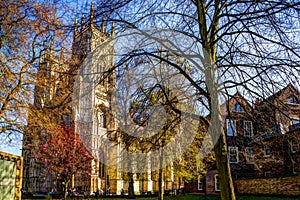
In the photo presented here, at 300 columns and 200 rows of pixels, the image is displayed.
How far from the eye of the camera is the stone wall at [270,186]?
53.4ft

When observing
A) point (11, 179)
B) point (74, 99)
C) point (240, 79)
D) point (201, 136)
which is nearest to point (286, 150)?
point (240, 79)

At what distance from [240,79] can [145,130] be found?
11.4 feet

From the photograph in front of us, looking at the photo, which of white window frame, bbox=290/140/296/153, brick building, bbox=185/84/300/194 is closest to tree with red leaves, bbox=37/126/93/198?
brick building, bbox=185/84/300/194

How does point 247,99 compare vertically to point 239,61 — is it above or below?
below

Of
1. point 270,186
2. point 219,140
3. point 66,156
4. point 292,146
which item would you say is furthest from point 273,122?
point 66,156

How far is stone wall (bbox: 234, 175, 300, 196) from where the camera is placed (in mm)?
16281

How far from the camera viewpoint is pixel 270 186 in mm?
18031

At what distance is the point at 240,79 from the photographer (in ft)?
20.6

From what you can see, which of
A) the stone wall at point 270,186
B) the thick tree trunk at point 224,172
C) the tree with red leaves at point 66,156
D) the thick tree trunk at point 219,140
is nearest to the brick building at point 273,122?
the thick tree trunk at point 219,140

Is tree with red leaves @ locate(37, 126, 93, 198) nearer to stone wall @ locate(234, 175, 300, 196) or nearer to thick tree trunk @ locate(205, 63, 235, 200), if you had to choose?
stone wall @ locate(234, 175, 300, 196)

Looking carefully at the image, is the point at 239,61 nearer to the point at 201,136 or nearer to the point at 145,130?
the point at 145,130

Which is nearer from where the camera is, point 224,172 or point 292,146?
point 224,172

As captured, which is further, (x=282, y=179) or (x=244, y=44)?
(x=282, y=179)

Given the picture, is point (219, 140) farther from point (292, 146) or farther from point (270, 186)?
point (270, 186)
